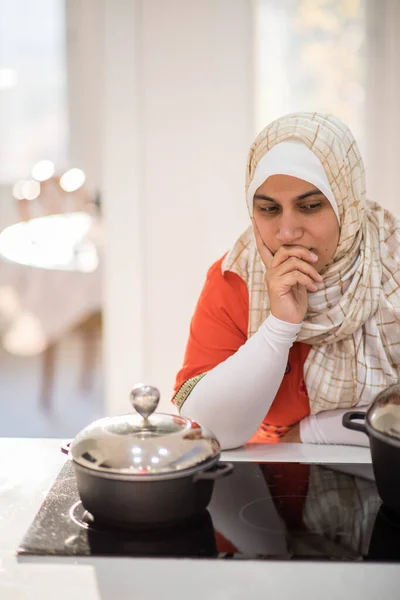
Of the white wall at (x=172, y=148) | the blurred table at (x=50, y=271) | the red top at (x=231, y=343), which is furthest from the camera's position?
the blurred table at (x=50, y=271)

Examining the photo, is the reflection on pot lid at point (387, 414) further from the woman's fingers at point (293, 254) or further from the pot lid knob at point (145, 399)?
the woman's fingers at point (293, 254)

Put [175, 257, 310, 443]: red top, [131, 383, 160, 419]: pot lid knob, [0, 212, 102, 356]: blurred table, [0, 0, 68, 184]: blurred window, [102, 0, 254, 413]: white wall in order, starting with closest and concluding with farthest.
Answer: [131, 383, 160, 419]: pot lid knob
[175, 257, 310, 443]: red top
[102, 0, 254, 413]: white wall
[0, 212, 102, 356]: blurred table
[0, 0, 68, 184]: blurred window

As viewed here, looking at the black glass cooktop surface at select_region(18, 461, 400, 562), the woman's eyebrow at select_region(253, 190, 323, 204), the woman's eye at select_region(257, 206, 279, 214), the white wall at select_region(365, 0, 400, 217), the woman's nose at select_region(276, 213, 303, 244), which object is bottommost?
the black glass cooktop surface at select_region(18, 461, 400, 562)

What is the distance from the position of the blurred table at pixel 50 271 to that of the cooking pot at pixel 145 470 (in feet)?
11.2

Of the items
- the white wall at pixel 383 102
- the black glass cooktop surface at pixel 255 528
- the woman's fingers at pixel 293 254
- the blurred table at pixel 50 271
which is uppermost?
the white wall at pixel 383 102

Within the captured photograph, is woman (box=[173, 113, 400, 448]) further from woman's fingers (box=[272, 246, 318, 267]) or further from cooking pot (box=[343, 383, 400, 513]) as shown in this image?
cooking pot (box=[343, 383, 400, 513])

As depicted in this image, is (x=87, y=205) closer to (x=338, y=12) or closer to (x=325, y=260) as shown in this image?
(x=338, y=12)

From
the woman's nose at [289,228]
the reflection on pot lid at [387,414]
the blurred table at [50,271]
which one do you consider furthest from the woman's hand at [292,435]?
the blurred table at [50,271]

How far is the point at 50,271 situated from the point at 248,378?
306 centimetres

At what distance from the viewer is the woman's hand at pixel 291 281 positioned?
125 cm

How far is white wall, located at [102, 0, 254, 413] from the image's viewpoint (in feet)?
8.46

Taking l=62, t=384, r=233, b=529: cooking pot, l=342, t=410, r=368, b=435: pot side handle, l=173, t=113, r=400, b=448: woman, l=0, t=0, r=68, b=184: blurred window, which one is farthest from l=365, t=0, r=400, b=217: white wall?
l=0, t=0, r=68, b=184: blurred window

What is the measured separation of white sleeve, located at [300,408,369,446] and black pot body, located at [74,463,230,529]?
18.4 inches

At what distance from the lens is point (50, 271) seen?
4.16m
